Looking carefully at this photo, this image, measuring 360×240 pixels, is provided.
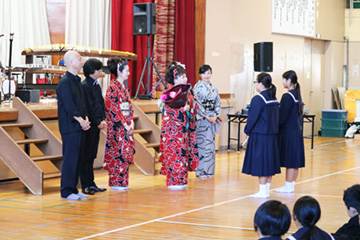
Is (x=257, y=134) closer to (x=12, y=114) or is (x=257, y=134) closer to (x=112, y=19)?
(x=12, y=114)

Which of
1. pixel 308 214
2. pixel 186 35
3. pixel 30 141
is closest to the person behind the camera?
pixel 308 214

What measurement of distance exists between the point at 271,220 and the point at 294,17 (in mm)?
11074

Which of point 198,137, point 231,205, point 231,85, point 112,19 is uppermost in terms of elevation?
point 112,19

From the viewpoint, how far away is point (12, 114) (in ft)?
21.6

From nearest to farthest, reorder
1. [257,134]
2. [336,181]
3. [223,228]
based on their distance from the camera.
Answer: [223,228] → [257,134] → [336,181]

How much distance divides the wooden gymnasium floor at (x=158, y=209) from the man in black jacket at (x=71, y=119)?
9.3 inches

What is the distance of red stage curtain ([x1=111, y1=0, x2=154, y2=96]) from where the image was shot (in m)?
9.48

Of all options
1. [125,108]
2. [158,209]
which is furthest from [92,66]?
[158,209]

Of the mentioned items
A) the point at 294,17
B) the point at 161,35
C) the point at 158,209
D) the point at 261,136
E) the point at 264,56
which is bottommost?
the point at 158,209

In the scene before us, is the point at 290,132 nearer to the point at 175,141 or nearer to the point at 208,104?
the point at 175,141

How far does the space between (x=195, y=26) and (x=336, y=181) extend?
449 centimetres

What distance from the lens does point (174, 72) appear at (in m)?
6.57

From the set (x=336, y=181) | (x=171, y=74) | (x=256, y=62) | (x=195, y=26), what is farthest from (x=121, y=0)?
(x=336, y=181)

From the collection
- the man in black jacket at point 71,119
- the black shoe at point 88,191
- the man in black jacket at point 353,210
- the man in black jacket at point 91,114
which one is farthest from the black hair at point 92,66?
the man in black jacket at point 353,210
